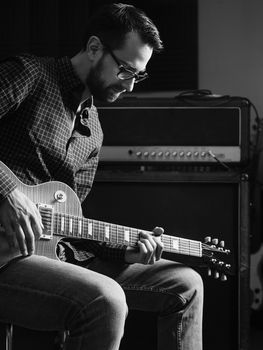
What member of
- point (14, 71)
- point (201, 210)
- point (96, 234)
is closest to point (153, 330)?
point (201, 210)

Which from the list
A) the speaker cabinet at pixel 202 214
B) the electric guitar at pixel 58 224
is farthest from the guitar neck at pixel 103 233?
the speaker cabinet at pixel 202 214

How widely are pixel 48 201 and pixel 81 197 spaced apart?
0.41 meters

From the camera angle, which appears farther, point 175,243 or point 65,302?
point 175,243

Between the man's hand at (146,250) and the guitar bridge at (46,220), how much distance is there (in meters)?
0.37

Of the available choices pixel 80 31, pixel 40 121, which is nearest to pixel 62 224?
pixel 40 121

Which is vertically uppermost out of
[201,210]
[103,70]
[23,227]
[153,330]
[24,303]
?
[103,70]

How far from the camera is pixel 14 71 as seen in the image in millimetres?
1924

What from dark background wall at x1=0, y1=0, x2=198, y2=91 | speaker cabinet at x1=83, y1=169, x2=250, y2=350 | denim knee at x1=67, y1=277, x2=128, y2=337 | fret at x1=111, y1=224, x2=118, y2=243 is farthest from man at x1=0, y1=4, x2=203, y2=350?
dark background wall at x1=0, y1=0, x2=198, y2=91

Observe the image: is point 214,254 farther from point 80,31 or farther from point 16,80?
point 80,31

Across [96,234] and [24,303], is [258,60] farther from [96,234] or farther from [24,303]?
[24,303]

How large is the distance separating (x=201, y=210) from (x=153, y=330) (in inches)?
20.4

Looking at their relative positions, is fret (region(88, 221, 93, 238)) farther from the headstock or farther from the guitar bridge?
the headstock

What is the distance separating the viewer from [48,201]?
189 cm

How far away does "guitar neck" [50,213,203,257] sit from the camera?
1877mm
